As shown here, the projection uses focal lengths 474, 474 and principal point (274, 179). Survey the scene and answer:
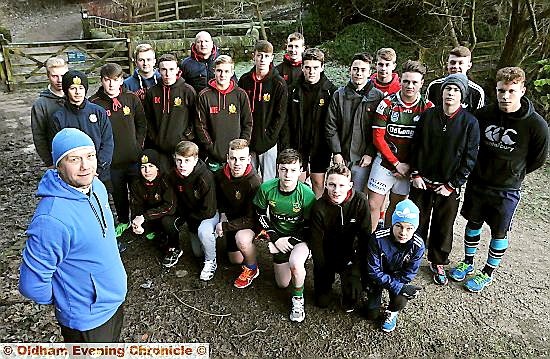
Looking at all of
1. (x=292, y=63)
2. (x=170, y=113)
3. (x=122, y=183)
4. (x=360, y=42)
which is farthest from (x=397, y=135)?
(x=360, y=42)

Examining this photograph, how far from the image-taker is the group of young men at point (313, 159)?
4117 millimetres

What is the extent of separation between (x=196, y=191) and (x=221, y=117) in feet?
3.24

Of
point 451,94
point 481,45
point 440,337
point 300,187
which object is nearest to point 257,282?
point 300,187

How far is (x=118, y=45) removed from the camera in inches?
515

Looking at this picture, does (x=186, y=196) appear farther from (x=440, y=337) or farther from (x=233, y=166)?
(x=440, y=337)

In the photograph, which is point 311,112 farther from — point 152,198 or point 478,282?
point 478,282

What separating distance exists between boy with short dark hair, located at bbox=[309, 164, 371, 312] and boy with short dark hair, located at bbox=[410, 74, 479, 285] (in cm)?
75

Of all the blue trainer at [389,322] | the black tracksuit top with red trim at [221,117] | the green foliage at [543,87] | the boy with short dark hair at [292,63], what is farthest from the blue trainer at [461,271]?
the green foliage at [543,87]

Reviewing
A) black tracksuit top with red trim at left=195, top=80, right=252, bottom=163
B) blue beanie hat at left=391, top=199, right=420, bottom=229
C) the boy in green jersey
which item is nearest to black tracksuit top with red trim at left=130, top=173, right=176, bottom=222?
black tracksuit top with red trim at left=195, top=80, right=252, bottom=163

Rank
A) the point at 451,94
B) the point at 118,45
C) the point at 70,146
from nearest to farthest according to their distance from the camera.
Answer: the point at 70,146, the point at 451,94, the point at 118,45

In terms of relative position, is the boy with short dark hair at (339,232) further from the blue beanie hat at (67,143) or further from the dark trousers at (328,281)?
the blue beanie hat at (67,143)

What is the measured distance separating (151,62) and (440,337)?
4145 mm

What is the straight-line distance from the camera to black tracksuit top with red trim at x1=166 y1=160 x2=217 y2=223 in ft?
15.0

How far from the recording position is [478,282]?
181 inches
